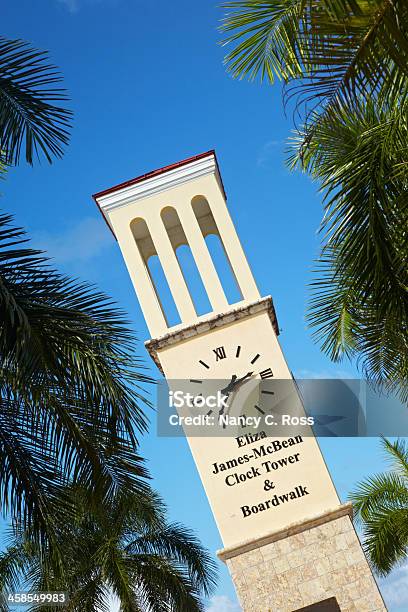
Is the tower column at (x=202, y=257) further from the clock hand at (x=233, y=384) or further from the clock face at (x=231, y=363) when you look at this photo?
the clock hand at (x=233, y=384)

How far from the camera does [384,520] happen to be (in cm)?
1895

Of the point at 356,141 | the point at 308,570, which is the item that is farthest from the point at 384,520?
the point at 356,141

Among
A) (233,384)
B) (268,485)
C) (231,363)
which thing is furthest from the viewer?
(231,363)

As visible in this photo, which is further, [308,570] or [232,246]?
[232,246]

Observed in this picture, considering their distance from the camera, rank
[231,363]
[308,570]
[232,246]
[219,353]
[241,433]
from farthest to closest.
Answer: [232,246] < [219,353] < [231,363] < [241,433] < [308,570]

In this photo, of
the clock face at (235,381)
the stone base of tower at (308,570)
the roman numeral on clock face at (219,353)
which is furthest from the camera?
the roman numeral on clock face at (219,353)

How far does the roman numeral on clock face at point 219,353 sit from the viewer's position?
17016mm

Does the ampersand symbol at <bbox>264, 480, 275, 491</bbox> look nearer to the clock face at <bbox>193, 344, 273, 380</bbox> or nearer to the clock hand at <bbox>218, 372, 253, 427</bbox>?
the clock hand at <bbox>218, 372, 253, 427</bbox>

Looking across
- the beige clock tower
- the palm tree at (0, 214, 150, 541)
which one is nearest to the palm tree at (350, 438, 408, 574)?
the beige clock tower

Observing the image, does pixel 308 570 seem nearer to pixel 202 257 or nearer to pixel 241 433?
pixel 241 433

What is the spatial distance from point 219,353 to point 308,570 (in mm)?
4653

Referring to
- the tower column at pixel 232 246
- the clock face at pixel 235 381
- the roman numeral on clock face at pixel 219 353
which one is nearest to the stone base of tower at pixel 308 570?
the clock face at pixel 235 381

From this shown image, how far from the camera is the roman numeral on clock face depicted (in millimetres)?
17016

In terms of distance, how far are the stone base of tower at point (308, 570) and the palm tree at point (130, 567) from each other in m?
2.98
